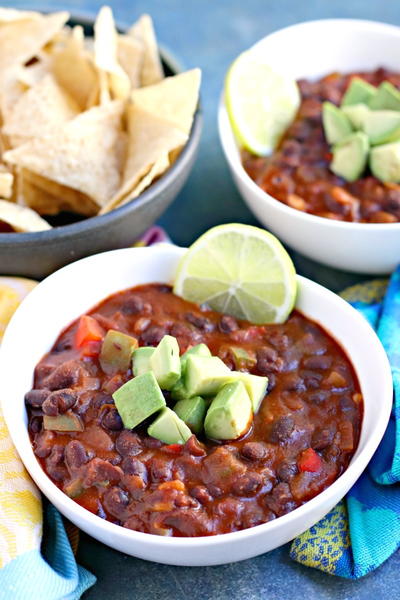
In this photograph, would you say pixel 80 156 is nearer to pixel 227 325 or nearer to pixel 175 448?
pixel 227 325

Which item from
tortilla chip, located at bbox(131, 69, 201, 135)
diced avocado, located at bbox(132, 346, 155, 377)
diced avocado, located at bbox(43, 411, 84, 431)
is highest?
tortilla chip, located at bbox(131, 69, 201, 135)

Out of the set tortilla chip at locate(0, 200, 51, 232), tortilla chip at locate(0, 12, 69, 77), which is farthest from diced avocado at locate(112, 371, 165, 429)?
tortilla chip at locate(0, 12, 69, 77)

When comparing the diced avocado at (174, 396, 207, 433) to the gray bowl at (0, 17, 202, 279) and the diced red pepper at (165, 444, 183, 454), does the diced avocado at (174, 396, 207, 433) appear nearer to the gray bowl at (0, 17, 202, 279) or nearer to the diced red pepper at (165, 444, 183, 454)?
the diced red pepper at (165, 444, 183, 454)

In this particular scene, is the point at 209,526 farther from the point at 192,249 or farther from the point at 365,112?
the point at 365,112

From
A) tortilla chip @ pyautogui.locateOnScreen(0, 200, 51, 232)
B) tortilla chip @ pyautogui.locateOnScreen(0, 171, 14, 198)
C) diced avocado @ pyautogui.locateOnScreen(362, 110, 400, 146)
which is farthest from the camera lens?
diced avocado @ pyautogui.locateOnScreen(362, 110, 400, 146)

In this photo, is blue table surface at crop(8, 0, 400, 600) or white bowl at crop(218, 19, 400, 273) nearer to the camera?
blue table surface at crop(8, 0, 400, 600)

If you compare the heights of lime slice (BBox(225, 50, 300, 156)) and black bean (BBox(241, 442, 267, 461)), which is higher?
lime slice (BBox(225, 50, 300, 156))

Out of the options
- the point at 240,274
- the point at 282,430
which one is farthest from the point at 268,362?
the point at 240,274

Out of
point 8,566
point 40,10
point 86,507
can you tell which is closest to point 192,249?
point 86,507
